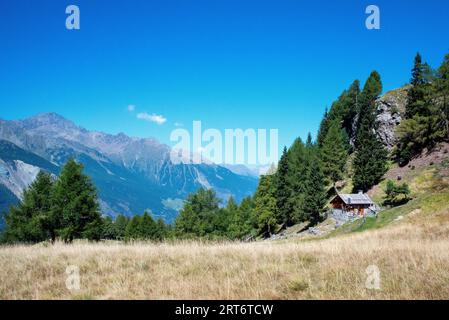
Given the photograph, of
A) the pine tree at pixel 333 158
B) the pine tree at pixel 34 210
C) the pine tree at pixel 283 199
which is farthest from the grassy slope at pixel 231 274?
the pine tree at pixel 333 158

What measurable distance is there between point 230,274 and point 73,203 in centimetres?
3334

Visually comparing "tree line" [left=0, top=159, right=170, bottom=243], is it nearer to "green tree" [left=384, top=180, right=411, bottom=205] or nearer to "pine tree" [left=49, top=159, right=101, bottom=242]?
"pine tree" [left=49, top=159, right=101, bottom=242]

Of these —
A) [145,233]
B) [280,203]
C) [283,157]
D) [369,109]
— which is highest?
[369,109]

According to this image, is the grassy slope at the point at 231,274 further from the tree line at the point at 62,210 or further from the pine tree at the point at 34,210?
the pine tree at the point at 34,210

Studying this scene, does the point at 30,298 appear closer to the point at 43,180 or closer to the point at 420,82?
the point at 43,180

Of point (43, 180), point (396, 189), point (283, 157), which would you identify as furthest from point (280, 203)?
point (43, 180)

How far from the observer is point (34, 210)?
44.4 m

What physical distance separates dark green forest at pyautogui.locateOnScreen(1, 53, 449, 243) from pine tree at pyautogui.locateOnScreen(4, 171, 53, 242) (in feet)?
0.34

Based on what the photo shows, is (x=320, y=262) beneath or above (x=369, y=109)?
beneath

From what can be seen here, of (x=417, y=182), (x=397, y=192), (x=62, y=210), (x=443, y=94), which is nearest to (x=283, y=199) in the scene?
(x=397, y=192)

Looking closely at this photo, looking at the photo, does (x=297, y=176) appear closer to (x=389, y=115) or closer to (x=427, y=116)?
(x=427, y=116)
